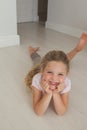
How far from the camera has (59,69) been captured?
2.92 ft

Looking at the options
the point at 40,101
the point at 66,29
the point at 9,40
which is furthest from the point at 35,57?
the point at 66,29

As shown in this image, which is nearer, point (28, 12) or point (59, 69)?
point (59, 69)

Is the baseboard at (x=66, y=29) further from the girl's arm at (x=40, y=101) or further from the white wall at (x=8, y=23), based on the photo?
the girl's arm at (x=40, y=101)

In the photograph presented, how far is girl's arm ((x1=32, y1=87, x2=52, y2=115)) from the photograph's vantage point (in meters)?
0.92

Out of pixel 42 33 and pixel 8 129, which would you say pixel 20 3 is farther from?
pixel 8 129

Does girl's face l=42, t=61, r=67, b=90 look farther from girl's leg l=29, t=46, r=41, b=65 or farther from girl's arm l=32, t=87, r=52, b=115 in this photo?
girl's leg l=29, t=46, r=41, b=65

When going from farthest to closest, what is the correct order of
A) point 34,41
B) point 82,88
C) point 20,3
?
point 20,3 < point 34,41 < point 82,88

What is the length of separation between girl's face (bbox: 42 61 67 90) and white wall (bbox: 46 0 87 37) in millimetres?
1840

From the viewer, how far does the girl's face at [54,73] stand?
88 cm

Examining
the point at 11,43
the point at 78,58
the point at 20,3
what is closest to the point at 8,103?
the point at 78,58

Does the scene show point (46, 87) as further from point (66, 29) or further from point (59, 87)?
point (66, 29)

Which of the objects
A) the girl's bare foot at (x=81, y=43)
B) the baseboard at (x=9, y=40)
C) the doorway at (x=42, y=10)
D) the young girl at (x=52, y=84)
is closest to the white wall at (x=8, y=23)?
the baseboard at (x=9, y=40)

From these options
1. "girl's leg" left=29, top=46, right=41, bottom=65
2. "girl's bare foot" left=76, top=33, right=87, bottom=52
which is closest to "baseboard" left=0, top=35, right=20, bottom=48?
"girl's leg" left=29, top=46, right=41, bottom=65

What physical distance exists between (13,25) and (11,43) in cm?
19
